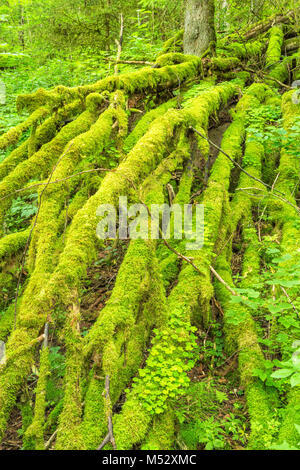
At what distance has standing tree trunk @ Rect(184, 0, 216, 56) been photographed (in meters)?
7.33

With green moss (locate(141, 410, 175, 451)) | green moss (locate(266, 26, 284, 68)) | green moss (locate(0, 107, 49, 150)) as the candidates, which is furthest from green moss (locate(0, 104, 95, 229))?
green moss (locate(266, 26, 284, 68))

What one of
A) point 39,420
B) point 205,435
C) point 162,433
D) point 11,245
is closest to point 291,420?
point 205,435

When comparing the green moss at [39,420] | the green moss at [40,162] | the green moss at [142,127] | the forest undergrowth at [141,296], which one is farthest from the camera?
the green moss at [142,127]

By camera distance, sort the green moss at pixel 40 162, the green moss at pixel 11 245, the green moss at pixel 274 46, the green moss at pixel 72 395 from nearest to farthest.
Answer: the green moss at pixel 72 395 → the green moss at pixel 40 162 → the green moss at pixel 11 245 → the green moss at pixel 274 46

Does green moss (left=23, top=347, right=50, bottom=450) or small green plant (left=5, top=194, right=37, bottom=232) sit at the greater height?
green moss (left=23, top=347, right=50, bottom=450)

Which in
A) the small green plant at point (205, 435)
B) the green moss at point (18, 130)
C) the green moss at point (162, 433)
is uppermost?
the green moss at point (18, 130)

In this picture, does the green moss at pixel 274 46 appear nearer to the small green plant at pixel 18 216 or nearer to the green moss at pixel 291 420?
the small green plant at pixel 18 216

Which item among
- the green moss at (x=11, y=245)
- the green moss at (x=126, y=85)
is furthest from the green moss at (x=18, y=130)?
the green moss at (x=11, y=245)

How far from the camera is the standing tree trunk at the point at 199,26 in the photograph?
7328 millimetres

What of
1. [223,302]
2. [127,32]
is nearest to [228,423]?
[223,302]

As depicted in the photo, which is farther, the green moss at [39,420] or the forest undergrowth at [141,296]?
the forest undergrowth at [141,296]

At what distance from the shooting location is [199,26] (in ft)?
24.5

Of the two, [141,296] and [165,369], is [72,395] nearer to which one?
[165,369]

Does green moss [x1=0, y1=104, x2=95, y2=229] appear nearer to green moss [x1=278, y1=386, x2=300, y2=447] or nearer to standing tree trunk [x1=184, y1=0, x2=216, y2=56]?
green moss [x1=278, y1=386, x2=300, y2=447]
